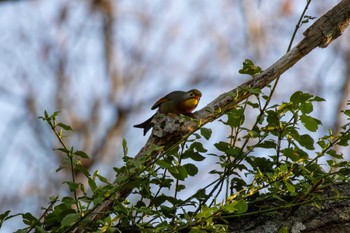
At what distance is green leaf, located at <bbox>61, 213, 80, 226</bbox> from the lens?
1.19 metres

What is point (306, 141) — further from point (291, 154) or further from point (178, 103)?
point (178, 103)

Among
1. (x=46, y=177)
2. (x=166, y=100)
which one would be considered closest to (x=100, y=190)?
(x=166, y=100)

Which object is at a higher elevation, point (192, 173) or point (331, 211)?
point (192, 173)

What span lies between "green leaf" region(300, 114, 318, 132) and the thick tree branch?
0.13m

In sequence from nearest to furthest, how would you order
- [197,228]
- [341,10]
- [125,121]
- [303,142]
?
[197,228] → [303,142] → [341,10] → [125,121]

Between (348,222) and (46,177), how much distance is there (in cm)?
486

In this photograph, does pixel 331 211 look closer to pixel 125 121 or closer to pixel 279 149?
pixel 279 149

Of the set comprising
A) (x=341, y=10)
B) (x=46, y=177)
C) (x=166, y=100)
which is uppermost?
(x=46, y=177)

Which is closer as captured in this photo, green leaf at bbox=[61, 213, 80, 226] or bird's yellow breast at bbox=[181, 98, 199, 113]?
green leaf at bbox=[61, 213, 80, 226]

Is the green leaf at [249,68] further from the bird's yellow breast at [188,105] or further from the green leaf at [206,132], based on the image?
the bird's yellow breast at [188,105]

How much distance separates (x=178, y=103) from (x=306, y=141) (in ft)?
1.74

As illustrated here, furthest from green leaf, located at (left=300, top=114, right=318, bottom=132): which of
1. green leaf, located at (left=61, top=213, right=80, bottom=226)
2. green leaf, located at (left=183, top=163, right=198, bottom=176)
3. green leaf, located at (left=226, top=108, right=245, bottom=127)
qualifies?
green leaf, located at (left=61, top=213, right=80, bottom=226)

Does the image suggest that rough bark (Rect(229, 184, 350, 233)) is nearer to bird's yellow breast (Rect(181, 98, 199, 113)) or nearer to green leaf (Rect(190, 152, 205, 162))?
green leaf (Rect(190, 152, 205, 162))

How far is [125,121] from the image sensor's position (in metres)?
6.49
